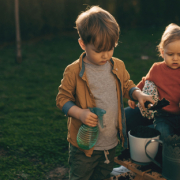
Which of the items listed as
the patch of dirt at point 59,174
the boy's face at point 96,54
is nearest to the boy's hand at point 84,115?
the boy's face at point 96,54

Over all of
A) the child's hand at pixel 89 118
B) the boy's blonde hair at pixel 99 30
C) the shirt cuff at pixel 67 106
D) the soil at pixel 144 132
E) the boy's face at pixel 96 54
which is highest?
the boy's blonde hair at pixel 99 30

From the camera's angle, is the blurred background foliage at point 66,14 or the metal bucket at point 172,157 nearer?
the metal bucket at point 172,157

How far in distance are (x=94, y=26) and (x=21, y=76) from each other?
4982 millimetres

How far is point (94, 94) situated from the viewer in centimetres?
184

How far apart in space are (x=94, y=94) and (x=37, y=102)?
9.83 feet

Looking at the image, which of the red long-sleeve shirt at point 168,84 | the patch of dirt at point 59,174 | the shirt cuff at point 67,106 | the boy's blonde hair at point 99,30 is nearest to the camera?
the boy's blonde hair at point 99,30

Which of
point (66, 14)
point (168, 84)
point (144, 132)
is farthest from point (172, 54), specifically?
point (66, 14)

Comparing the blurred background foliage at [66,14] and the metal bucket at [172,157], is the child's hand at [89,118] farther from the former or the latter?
the blurred background foliage at [66,14]

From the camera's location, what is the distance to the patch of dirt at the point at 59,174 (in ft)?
8.33

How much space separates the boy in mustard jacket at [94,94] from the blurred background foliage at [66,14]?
26.4 ft

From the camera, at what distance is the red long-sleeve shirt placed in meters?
2.12

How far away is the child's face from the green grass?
1.51 m

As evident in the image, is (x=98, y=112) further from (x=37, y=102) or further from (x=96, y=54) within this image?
(x=37, y=102)

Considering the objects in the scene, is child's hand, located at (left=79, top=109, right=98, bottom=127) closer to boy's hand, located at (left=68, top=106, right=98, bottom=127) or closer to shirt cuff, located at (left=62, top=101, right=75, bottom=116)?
boy's hand, located at (left=68, top=106, right=98, bottom=127)
